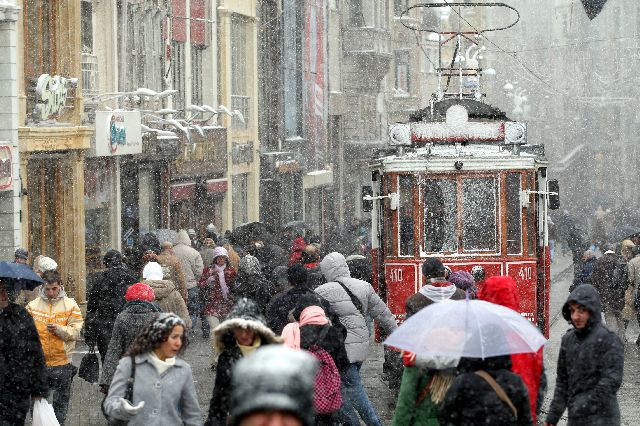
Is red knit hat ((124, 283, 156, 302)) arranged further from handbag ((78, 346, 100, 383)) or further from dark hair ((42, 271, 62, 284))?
handbag ((78, 346, 100, 383))

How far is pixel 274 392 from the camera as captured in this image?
3502 millimetres

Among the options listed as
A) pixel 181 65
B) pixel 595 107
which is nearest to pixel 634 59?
pixel 595 107

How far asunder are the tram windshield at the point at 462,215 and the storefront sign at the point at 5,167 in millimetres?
6812

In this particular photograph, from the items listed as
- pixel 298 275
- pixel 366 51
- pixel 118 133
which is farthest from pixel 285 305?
pixel 366 51

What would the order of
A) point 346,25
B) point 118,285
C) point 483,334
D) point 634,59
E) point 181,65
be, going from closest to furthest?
point 483,334
point 118,285
point 181,65
point 346,25
point 634,59

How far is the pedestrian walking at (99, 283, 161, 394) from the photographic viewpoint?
34.4 ft

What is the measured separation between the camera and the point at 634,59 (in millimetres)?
85750

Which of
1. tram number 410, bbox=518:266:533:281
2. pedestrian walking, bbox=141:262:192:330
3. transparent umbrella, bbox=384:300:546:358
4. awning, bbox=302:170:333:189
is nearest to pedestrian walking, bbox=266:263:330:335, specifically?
pedestrian walking, bbox=141:262:192:330

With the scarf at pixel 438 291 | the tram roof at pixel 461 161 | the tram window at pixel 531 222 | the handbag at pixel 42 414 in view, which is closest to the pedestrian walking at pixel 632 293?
the tram window at pixel 531 222

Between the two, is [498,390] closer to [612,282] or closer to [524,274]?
[524,274]

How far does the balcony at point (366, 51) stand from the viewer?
169 ft

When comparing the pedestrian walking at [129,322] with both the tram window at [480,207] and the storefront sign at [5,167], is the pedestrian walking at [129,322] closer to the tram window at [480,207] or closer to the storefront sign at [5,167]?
the tram window at [480,207]

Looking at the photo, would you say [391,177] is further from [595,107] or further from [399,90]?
[595,107]

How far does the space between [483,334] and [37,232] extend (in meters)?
17.7
